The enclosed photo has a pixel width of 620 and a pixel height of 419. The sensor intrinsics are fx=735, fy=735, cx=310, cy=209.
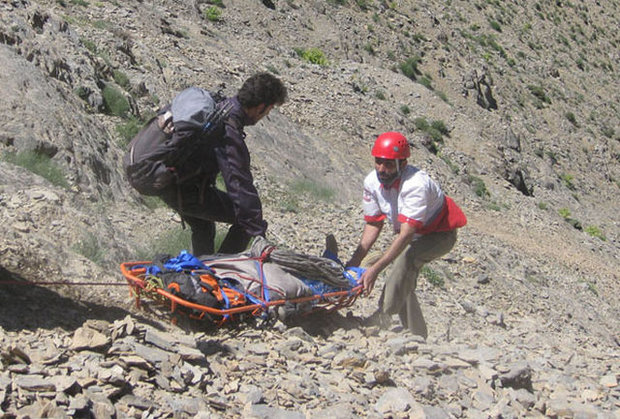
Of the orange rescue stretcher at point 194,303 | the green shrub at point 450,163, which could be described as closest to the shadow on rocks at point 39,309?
the orange rescue stretcher at point 194,303

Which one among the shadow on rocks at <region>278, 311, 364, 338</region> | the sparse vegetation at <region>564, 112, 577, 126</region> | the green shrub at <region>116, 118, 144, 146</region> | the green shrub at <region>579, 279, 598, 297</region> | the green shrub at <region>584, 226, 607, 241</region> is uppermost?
the shadow on rocks at <region>278, 311, 364, 338</region>

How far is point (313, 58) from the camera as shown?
905 inches

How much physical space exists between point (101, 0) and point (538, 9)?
32512 mm

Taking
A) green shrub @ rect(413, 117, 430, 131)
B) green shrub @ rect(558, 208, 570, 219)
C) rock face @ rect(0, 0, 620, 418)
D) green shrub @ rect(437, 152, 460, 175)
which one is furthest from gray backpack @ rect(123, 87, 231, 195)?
green shrub @ rect(558, 208, 570, 219)

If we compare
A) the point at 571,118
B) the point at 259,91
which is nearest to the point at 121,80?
the point at 259,91

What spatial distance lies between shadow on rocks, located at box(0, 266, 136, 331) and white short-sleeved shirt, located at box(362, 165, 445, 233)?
2.19m

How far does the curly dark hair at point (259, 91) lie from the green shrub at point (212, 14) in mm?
17967

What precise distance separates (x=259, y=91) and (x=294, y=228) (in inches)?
204

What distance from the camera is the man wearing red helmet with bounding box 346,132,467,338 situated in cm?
565

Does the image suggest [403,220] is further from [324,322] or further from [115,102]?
[115,102]

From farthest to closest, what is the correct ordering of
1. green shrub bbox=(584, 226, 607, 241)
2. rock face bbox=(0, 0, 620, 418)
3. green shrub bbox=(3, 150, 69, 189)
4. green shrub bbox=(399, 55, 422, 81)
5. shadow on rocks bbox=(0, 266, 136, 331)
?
green shrub bbox=(399, 55, 422, 81) < green shrub bbox=(584, 226, 607, 241) < green shrub bbox=(3, 150, 69, 189) < shadow on rocks bbox=(0, 266, 136, 331) < rock face bbox=(0, 0, 620, 418)

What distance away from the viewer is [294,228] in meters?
10.2

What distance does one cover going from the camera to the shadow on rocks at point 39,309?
4543 mm

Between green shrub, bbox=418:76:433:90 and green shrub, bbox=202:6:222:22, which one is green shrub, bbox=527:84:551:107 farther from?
green shrub, bbox=202:6:222:22
